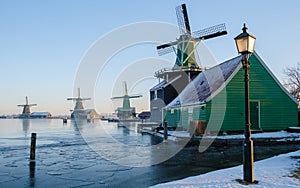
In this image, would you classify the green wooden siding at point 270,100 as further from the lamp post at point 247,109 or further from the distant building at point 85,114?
the distant building at point 85,114

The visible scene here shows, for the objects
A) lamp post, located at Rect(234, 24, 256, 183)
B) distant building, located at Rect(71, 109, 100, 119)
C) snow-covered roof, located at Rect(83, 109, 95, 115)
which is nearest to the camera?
lamp post, located at Rect(234, 24, 256, 183)

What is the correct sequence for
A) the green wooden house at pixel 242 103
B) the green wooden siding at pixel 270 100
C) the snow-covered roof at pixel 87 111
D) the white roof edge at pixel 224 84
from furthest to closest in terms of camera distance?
1. the snow-covered roof at pixel 87 111
2. the green wooden siding at pixel 270 100
3. the green wooden house at pixel 242 103
4. the white roof edge at pixel 224 84

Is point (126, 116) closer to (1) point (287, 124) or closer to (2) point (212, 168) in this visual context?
(1) point (287, 124)

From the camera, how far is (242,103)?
2261 centimetres

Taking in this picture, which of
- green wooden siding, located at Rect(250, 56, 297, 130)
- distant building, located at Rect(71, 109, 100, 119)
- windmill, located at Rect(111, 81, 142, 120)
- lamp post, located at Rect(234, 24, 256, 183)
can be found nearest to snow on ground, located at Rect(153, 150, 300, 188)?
lamp post, located at Rect(234, 24, 256, 183)

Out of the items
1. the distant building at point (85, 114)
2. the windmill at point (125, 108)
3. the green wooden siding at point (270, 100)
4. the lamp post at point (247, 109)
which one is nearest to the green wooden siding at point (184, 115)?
the green wooden siding at point (270, 100)

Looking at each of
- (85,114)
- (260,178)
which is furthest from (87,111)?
(260,178)

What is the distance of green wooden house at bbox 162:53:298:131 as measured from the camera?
22062mm

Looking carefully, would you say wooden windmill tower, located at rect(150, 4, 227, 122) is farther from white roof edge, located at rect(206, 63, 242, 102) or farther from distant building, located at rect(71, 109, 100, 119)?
distant building, located at rect(71, 109, 100, 119)

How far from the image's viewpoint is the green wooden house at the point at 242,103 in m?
22.1

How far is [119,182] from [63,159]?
567cm

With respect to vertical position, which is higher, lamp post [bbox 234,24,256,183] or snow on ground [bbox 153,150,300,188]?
lamp post [bbox 234,24,256,183]

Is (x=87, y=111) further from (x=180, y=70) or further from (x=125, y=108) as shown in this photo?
(x=180, y=70)

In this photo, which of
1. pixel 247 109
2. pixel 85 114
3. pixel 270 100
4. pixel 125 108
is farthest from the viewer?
pixel 85 114
